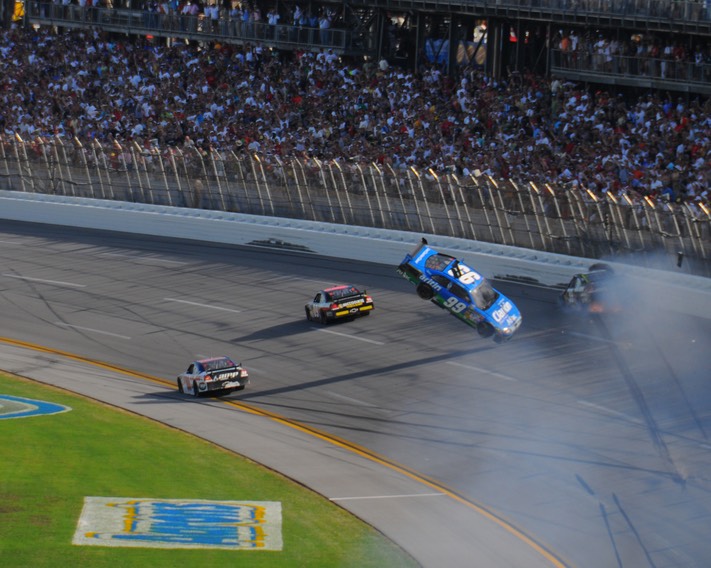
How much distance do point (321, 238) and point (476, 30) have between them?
593 inches

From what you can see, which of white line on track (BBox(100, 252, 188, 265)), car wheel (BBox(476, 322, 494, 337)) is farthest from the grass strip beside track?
white line on track (BBox(100, 252, 188, 265))

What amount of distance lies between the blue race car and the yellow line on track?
17.8 feet

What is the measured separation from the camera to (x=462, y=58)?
53.8 meters

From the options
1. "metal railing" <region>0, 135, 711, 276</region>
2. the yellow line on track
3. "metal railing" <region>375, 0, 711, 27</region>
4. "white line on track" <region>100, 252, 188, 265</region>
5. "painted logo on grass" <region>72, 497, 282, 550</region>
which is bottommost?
the yellow line on track

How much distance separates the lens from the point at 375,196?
4222cm

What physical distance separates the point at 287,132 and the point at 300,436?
23.4 meters

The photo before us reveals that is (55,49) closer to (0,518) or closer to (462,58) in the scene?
(462,58)

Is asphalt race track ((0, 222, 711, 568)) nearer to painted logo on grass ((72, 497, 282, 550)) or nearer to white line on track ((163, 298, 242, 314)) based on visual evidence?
white line on track ((163, 298, 242, 314))

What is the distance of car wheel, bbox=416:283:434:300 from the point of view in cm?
3309

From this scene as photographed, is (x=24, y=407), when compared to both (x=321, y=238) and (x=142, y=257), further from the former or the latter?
(x=321, y=238)

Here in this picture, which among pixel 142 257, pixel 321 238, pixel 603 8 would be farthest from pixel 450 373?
pixel 603 8

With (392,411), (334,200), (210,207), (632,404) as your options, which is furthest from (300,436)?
(210,207)

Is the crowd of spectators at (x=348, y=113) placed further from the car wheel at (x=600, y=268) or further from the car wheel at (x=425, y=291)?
the car wheel at (x=425, y=291)

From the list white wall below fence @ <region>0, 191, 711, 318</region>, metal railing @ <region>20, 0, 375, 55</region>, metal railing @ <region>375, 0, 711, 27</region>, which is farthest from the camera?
metal railing @ <region>20, 0, 375, 55</region>
